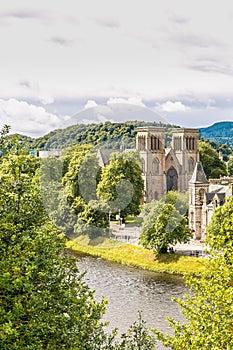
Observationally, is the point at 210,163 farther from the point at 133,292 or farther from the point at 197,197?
the point at 133,292

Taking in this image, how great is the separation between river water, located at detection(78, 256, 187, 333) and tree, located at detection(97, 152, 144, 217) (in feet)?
36.6

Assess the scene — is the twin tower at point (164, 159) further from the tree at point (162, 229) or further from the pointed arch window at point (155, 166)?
the tree at point (162, 229)

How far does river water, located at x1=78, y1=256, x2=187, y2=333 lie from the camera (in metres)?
32.1

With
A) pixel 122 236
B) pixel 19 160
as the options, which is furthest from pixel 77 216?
pixel 19 160

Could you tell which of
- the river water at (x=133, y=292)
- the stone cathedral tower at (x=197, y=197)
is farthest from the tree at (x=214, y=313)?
the stone cathedral tower at (x=197, y=197)

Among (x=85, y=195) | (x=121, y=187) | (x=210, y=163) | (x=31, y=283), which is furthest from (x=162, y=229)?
(x=210, y=163)

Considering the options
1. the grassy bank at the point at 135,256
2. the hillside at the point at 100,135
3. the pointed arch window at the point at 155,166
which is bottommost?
the grassy bank at the point at 135,256

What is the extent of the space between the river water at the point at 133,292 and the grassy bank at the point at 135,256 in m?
1.09

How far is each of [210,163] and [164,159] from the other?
16.0 meters

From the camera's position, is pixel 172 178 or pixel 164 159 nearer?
pixel 164 159

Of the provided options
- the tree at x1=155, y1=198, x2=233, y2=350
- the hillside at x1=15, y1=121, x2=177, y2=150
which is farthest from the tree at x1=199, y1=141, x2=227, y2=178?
the tree at x1=155, y1=198, x2=233, y2=350

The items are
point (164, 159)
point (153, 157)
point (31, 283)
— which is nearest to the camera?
point (31, 283)

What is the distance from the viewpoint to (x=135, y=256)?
50281 millimetres

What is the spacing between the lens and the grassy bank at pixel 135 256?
45.2 metres
